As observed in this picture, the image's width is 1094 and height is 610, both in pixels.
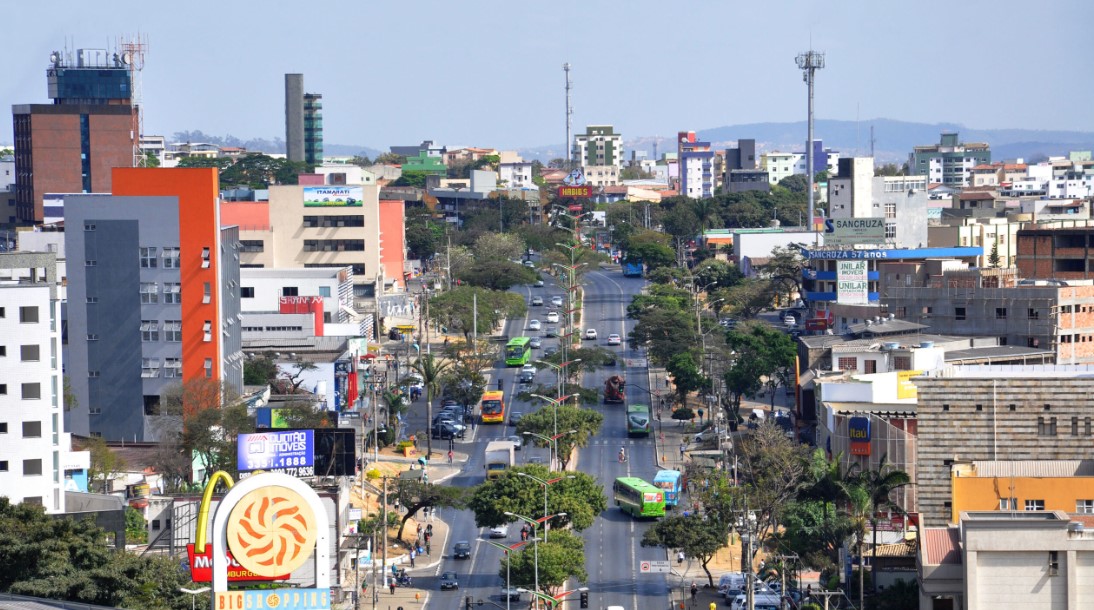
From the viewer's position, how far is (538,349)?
5128 inches

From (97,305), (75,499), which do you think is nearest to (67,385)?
(97,305)

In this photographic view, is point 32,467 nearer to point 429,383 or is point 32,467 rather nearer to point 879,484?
point 429,383

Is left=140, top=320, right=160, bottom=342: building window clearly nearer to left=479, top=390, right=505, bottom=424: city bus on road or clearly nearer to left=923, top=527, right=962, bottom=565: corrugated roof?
left=479, top=390, right=505, bottom=424: city bus on road

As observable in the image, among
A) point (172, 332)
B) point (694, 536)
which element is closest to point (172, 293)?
point (172, 332)

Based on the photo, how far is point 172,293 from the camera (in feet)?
294

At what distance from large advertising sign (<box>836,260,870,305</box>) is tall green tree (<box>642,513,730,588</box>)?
6442cm

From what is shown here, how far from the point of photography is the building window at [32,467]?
70.8 m

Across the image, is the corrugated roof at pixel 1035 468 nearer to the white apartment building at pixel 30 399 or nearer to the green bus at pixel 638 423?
the white apartment building at pixel 30 399

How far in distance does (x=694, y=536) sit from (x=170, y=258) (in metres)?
33.7

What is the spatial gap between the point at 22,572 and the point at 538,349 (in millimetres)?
79545

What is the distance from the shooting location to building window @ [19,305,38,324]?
236 ft

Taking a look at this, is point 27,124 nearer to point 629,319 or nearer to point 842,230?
point 629,319

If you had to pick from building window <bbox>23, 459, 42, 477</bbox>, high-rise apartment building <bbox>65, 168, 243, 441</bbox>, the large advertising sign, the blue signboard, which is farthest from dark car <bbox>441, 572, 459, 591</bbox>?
the large advertising sign

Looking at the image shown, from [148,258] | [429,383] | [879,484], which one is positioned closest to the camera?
[879,484]
